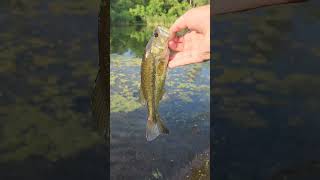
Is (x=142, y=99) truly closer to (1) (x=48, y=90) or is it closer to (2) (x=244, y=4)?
(2) (x=244, y=4)

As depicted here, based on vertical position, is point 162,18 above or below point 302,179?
above

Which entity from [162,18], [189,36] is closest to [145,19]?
[162,18]

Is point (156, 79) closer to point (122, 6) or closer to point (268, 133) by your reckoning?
point (122, 6)

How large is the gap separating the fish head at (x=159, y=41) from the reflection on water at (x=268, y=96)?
1172 millimetres

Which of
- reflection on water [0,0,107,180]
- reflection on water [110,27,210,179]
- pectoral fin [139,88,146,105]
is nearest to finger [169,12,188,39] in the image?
reflection on water [110,27,210,179]

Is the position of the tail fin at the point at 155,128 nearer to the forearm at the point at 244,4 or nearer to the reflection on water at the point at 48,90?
the forearm at the point at 244,4

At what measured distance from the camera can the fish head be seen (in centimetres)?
217

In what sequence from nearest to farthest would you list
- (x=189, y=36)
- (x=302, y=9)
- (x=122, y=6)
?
(x=189, y=36), (x=122, y=6), (x=302, y=9)

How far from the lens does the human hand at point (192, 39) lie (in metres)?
2.20

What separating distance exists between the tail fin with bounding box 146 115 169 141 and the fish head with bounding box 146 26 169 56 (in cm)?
29

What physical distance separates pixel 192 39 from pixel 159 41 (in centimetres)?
15

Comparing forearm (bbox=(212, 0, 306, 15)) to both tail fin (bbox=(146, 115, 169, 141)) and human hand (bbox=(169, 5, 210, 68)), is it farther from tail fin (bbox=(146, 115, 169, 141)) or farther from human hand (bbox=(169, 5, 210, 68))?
tail fin (bbox=(146, 115, 169, 141))

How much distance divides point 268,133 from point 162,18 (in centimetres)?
153

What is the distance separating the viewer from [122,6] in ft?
7.78
